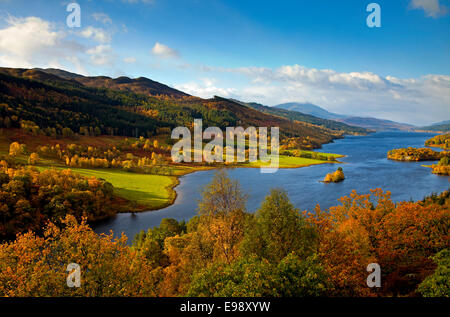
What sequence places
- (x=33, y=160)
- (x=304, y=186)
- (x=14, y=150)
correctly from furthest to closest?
(x=14, y=150) → (x=33, y=160) → (x=304, y=186)

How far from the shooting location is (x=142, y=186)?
85062 millimetres

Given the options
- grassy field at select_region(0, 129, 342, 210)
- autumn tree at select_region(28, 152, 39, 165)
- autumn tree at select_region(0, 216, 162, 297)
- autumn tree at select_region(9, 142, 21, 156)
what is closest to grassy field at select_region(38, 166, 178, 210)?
grassy field at select_region(0, 129, 342, 210)

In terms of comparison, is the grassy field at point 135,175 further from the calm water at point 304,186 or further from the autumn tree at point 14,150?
the calm water at point 304,186

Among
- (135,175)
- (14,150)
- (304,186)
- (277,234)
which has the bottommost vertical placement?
(304,186)

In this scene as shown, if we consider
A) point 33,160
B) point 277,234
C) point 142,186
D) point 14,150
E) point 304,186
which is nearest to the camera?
point 277,234

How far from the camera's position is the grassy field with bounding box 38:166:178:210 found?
73125mm

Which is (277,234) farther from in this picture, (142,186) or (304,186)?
(142,186)

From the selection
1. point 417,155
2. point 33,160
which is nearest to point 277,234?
point 33,160

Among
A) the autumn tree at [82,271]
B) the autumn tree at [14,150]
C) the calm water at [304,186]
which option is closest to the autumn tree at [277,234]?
the autumn tree at [82,271]

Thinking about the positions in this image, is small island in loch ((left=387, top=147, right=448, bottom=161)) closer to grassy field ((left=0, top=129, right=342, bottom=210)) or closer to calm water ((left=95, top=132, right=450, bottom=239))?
calm water ((left=95, top=132, right=450, bottom=239))

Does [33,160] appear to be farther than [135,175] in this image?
No

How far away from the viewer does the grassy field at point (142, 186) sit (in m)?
73.1

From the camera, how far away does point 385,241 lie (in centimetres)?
2431
